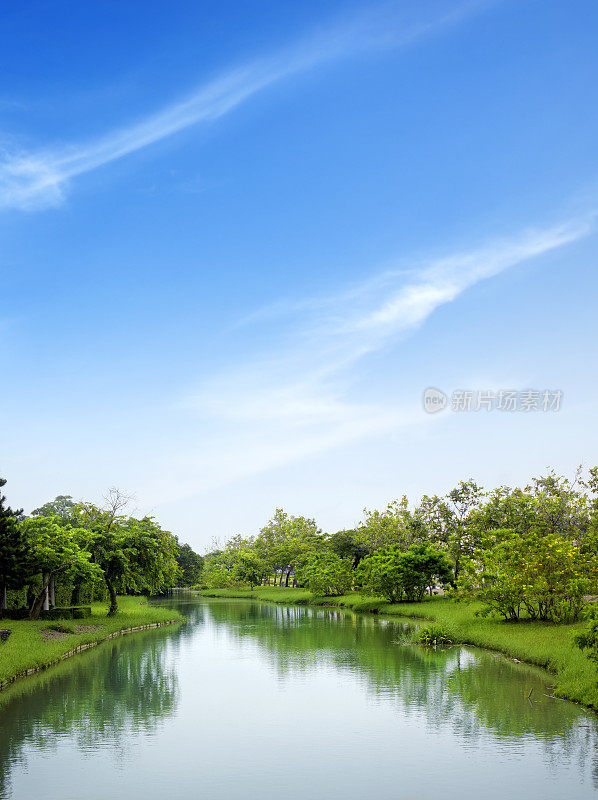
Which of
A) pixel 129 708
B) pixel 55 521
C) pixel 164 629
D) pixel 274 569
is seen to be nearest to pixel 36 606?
pixel 55 521

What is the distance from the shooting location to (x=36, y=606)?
42281 mm

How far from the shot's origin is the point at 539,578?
33281 mm

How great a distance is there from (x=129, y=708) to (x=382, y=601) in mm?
39794

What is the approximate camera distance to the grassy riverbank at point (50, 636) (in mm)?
26933

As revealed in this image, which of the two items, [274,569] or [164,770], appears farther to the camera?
[274,569]

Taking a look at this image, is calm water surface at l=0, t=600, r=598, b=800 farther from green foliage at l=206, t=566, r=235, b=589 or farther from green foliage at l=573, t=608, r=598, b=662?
green foliage at l=206, t=566, r=235, b=589

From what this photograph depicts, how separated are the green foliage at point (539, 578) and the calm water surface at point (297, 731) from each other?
482cm

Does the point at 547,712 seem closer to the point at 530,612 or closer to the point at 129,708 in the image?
the point at 129,708

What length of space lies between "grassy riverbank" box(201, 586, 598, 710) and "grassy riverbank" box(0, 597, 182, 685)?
60.1 feet

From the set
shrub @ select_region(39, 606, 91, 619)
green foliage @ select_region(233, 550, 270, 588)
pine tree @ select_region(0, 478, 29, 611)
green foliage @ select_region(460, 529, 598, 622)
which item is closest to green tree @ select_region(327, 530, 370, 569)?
green foliage @ select_region(233, 550, 270, 588)

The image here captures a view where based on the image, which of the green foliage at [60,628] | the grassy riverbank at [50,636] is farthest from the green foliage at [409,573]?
the green foliage at [60,628]

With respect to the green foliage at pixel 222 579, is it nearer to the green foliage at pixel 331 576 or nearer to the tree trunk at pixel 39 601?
the green foliage at pixel 331 576

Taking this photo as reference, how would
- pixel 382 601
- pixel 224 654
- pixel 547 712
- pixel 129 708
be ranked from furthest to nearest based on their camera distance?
pixel 382 601 < pixel 224 654 < pixel 129 708 < pixel 547 712

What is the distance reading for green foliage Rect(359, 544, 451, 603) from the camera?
54719 mm
